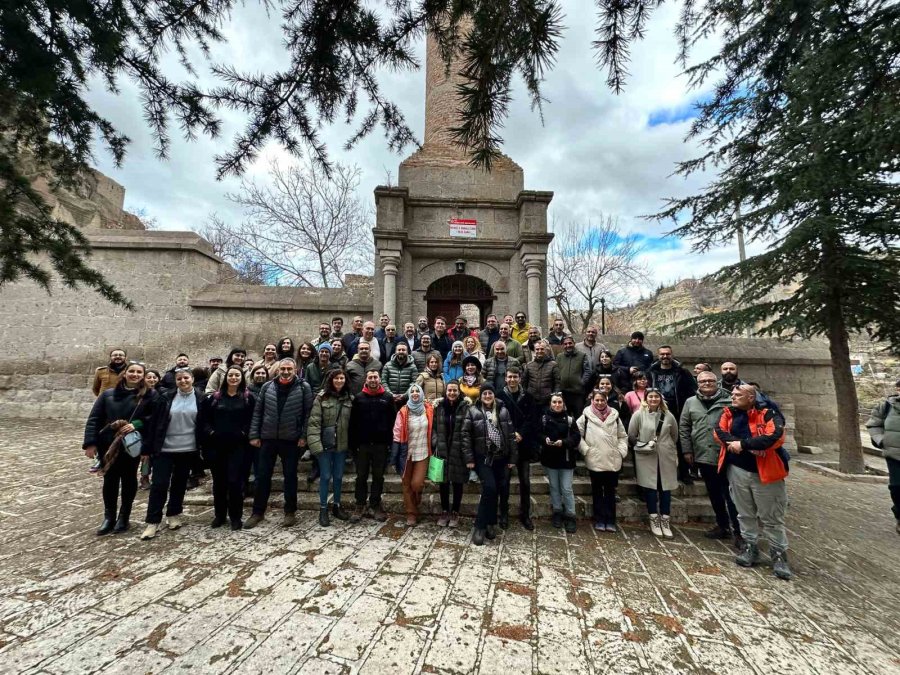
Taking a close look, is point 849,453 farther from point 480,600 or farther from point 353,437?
point 353,437

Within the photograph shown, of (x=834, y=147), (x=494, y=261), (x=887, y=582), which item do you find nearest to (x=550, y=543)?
(x=887, y=582)

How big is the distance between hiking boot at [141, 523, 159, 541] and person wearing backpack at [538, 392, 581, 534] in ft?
14.7

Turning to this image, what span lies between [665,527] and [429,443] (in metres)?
3.08

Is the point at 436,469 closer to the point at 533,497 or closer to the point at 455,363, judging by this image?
the point at 533,497

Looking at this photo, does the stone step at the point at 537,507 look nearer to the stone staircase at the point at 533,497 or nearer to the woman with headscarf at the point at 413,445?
the stone staircase at the point at 533,497

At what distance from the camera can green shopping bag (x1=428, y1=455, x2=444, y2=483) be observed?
4273mm

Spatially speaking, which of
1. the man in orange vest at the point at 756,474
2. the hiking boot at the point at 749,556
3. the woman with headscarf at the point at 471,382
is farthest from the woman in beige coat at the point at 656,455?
the woman with headscarf at the point at 471,382

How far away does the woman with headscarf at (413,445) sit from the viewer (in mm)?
4348

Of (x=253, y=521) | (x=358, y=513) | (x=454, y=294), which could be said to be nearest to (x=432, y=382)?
(x=358, y=513)

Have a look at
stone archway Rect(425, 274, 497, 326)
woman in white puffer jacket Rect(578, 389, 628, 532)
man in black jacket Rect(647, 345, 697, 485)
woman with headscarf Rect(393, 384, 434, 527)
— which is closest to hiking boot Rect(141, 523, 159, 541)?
woman with headscarf Rect(393, 384, 434, 527)

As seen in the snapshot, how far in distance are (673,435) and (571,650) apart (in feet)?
10.2

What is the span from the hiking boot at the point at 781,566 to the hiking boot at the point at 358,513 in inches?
175

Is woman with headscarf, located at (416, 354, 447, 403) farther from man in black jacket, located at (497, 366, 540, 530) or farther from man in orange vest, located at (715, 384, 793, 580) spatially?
man in orange vest, located at (715, 384, 793, 580)

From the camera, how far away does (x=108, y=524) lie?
391 cm
